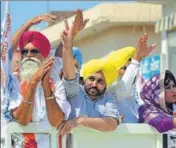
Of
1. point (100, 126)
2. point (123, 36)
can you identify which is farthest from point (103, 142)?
point (123, 36)

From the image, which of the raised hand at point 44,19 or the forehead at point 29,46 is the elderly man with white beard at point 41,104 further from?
the raised hand at point 44,19

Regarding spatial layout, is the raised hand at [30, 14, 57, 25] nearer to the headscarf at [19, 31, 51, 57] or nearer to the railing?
the headscarf at [19, 31, 51, 57]

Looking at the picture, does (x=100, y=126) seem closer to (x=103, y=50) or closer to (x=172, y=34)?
(x=172, y=34)

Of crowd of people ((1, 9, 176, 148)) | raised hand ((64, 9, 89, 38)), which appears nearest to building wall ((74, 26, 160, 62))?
crowd of people ((1, 9, 176, 148))

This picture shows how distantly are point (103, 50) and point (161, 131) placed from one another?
15.4 meters

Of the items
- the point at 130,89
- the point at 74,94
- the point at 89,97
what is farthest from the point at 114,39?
the point at 74,94

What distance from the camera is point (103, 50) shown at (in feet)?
64.8

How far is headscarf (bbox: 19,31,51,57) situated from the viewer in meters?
4.78

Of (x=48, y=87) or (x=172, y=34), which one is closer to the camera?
(x=48, y=87)

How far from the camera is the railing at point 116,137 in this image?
169 inches

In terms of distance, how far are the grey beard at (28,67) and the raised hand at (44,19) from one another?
1.83 ft

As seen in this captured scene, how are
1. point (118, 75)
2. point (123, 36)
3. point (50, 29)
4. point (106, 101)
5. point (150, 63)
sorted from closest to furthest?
point (106, 101) < point (118, 75) < point (150, 63) < point (123, 36) < point (50, 29)

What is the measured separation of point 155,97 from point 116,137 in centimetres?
48

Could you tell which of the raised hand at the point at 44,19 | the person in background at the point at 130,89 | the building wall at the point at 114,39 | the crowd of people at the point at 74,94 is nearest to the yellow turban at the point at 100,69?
the crowd of people at the point at 74,94
